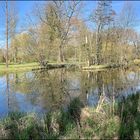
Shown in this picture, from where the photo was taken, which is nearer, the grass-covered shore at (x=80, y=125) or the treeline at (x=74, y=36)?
the grass-covered shore at (x=80, y=125)

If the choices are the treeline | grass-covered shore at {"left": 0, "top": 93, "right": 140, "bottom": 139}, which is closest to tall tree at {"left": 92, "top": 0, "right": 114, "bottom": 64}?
the treeline

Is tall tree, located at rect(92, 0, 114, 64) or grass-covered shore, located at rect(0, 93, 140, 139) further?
tall tree, located at rect(92, 0, 114, 64)

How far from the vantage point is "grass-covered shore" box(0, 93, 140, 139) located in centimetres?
716

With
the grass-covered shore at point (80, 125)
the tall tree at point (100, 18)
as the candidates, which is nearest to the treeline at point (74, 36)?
the tall tree at point (100, 18)

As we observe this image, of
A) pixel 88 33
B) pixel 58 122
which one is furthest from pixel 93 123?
pixel 88 33

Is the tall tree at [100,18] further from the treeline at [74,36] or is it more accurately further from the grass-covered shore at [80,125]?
the grass-covered shore at [80,125]

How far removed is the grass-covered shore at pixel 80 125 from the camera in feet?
23.5

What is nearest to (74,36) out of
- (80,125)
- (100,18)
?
(100,18)

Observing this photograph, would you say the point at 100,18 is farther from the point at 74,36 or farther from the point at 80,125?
the point at 80,125

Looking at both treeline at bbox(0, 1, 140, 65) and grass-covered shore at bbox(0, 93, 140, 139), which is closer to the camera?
grass-covered shore at bbox(0, 93, 140, 139)

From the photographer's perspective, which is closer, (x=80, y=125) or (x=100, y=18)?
(x=80, y=125)

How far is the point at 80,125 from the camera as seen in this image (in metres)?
7.93

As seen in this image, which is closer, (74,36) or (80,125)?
(80,125)

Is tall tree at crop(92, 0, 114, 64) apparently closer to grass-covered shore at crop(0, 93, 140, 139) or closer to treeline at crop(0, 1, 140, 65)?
treeline at crop(0, 1, 140, 65)
